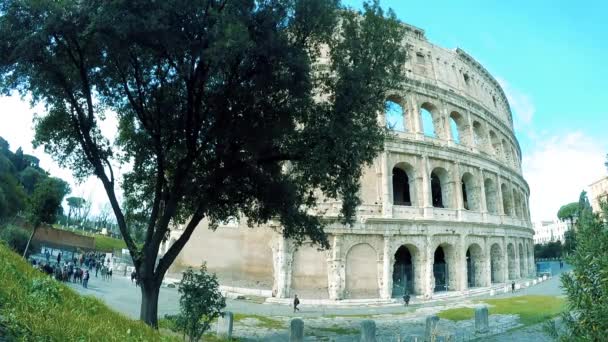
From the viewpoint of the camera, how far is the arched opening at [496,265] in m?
27.9

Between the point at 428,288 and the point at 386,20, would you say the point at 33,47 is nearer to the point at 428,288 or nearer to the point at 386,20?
the point at 386,20

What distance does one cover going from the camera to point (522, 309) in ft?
57.3

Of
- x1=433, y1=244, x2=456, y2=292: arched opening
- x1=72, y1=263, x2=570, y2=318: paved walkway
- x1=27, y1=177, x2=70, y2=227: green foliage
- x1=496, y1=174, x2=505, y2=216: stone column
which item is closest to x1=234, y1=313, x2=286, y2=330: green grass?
x1=72, y1=263, x2=570, y2=318: paved walkway

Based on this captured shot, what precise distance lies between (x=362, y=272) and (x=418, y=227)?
425 cm

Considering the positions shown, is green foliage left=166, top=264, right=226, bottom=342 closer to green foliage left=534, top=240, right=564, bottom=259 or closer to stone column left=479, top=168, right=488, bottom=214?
stone column left=479, top=168, right=488, bottom=214

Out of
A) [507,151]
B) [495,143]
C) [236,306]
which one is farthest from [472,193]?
[236,306]

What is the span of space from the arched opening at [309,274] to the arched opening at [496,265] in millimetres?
13569

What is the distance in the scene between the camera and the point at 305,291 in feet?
71.1

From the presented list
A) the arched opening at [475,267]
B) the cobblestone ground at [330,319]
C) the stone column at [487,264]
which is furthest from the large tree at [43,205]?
the stone column at [487,264]

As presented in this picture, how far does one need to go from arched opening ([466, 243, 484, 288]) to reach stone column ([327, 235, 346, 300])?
9982mm

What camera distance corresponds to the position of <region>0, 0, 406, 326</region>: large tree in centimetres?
917

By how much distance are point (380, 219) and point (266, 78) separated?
14117 mm

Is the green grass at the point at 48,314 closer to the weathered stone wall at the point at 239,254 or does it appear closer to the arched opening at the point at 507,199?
the weathered stone wall at the point at 239,254

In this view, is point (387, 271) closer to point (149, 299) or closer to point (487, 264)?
point (487, 264)
